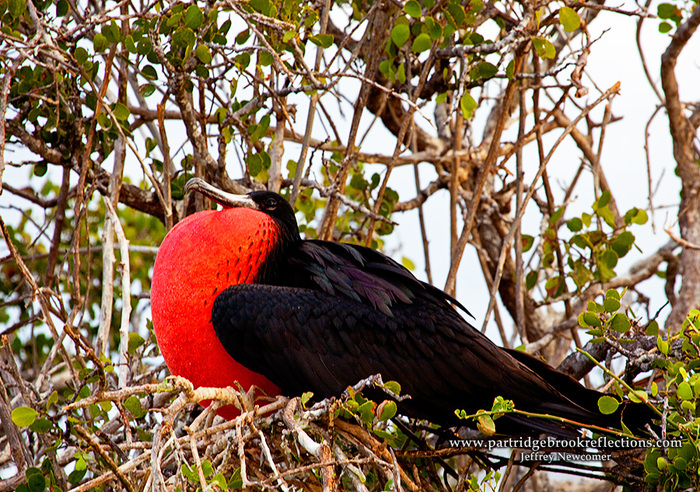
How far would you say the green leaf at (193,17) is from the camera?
182 centimetres

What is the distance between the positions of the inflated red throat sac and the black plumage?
6 centimetres

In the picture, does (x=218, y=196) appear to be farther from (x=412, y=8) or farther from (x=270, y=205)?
(x=412, y=8)

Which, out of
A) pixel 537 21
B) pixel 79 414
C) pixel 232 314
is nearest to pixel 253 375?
pixel 232 314

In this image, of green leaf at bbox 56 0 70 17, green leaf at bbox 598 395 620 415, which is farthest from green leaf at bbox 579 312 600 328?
green leaf at bbox 56 0 70 17

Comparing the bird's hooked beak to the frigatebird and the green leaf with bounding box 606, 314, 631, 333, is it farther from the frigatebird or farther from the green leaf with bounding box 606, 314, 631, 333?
the green leaf with bounding box 606, 314, 631, 333

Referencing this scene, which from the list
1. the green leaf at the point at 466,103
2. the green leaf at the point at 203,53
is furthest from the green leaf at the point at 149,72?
the green leaf at the point at 466,103

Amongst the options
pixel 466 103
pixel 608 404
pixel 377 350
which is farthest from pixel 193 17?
pixel 608 404

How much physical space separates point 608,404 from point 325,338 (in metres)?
0.59

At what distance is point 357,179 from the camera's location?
8.27 feet

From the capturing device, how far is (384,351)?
1.75 m

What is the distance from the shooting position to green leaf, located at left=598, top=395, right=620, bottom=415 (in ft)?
5.07

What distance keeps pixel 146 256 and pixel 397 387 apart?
2077 mm

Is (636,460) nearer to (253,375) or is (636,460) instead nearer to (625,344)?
(625,344)

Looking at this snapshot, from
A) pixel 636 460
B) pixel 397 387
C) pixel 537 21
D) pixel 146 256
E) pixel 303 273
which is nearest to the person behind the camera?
pixel 397 387
